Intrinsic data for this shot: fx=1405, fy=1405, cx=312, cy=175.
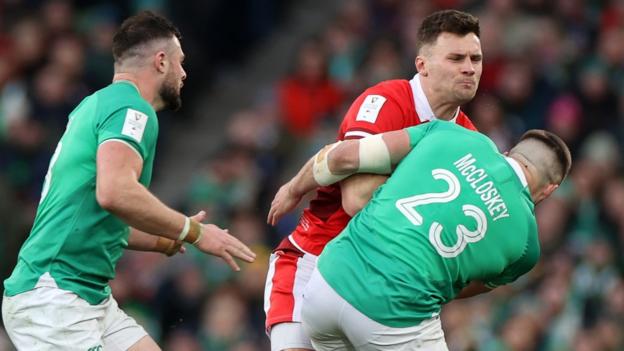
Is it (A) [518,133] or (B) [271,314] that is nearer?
(B) [271,314]

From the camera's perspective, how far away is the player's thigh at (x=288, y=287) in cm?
748

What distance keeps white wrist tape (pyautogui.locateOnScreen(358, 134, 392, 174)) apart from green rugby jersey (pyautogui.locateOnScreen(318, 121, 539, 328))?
0.11 metres

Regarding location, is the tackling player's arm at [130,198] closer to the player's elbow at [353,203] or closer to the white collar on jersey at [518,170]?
the player's elbow at [353,203]

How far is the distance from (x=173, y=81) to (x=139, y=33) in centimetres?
31

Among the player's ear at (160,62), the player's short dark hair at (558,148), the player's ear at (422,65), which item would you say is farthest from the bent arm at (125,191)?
the player's short dark hair at (558,148)

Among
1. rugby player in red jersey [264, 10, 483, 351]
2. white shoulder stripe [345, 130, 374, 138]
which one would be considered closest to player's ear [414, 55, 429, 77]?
rugby player in red jersey [264, 10, 483, 351]

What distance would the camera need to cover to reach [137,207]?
6.79m

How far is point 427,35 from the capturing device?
7.53m

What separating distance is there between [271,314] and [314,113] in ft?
25.8

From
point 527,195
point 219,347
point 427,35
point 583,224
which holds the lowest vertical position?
point 219,347

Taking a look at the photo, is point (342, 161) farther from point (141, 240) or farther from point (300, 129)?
point (300, 129)

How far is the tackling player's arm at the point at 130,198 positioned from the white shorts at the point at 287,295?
574mm

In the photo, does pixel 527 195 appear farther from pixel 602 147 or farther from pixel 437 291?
pixel 602 147

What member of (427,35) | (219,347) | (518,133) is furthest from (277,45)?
(427,35)
